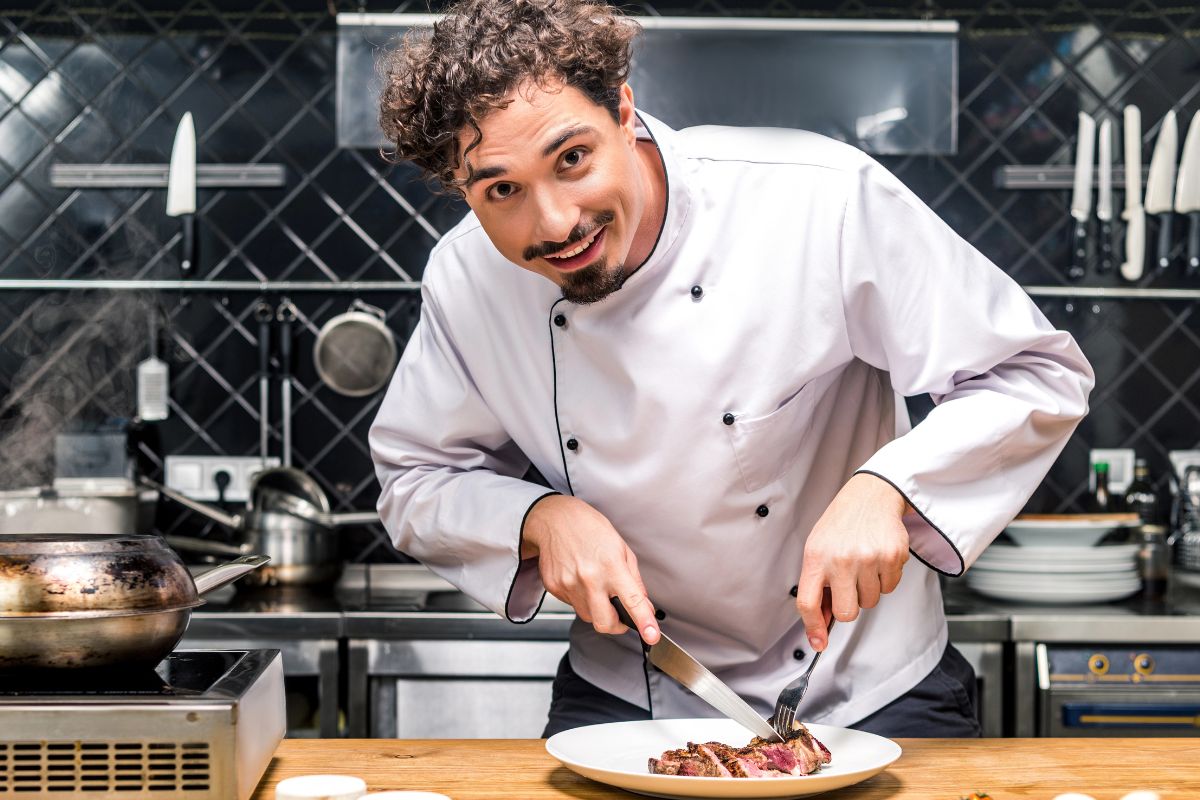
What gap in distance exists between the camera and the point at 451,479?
5.33 ft

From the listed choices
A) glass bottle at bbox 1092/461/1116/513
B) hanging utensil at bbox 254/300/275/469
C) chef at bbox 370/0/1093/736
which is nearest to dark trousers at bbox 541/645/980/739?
chef at bbox 370/0/1093/736

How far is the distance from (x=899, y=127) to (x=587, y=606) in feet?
6.44

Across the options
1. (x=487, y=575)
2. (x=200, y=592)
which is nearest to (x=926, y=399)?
(x=487, y=575)

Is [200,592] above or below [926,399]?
below

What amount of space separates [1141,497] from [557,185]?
2236mm

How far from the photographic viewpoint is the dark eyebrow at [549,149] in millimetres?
1344

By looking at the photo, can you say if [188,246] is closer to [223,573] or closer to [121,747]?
[223,573]

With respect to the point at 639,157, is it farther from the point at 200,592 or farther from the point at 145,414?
the point at 145,414

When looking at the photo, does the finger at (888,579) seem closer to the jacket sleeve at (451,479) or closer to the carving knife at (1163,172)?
the jacket sleeve at (451,479)

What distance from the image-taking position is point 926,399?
3.11 meters

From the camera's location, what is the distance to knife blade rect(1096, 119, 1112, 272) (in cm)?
310

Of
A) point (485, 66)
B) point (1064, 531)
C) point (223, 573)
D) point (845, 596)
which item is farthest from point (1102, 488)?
point (223, 573)

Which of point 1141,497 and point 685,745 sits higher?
point 1141,497

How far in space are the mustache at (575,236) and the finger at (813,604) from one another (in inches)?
17.3
